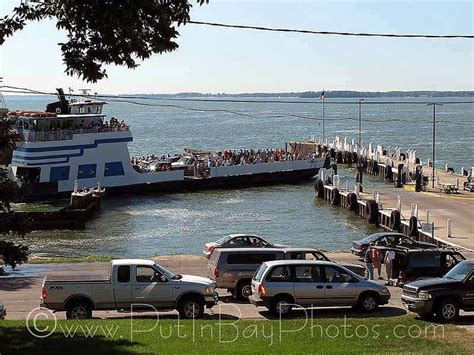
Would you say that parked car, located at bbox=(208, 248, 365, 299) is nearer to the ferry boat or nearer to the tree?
the tree

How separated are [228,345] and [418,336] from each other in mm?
3686

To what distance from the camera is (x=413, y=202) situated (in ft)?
154

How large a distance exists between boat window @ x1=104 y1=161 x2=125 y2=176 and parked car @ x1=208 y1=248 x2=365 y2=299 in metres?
38.9

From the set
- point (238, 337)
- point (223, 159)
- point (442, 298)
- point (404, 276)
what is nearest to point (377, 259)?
point (404, 276)

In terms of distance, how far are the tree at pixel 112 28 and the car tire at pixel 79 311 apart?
6.93 m

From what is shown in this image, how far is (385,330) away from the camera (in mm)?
15555

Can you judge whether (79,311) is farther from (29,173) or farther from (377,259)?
(29,173)

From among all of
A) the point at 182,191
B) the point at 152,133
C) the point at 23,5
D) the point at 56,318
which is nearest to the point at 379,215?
the point at 182,191

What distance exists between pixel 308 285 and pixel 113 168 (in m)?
42.9

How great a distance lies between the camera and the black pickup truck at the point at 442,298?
17.5 metres

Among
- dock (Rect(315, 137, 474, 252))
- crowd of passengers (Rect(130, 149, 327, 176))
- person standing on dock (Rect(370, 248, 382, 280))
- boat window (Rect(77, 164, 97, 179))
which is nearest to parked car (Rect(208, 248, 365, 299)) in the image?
person standing on dock (Rect(370, 248, 382, 280))

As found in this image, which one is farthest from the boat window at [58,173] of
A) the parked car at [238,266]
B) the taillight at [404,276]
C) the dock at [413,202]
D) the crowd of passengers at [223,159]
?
the taillight at [404,276]

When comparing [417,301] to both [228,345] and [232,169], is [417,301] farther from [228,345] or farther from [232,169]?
[232,169]

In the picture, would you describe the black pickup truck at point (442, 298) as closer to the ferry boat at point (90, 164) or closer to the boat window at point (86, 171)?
the ferry boat at point (90, 164)
